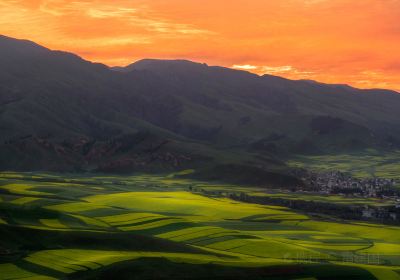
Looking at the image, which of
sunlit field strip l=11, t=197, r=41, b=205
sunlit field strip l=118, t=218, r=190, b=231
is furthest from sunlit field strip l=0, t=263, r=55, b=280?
sunlit field strip l=11, t=197, r=41, b=205

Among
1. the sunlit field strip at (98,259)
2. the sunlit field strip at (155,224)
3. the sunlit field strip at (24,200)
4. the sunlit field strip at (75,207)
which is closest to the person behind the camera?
the sunlit field strip at (98,259)

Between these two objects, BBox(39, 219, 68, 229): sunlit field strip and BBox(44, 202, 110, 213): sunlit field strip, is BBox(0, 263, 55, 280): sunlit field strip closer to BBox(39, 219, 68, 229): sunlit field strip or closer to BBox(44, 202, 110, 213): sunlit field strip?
BBox(39, 219, 68, 229): sunlit field strip

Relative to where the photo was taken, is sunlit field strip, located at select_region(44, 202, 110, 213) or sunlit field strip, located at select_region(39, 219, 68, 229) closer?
sunlit field strip, located at select_region(39, 219, 68, 229)

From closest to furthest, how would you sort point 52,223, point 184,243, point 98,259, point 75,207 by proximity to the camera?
point 98,259 → point 184,243 → point 52,223 → point 75,207

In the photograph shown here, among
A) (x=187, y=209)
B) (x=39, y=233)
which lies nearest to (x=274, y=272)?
(x=39, y=233)

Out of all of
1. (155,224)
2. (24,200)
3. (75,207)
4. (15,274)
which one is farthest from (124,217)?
(15,274)

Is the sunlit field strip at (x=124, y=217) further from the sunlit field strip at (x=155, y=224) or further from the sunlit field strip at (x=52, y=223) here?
the sunlit field strip at (x=52, y=223)

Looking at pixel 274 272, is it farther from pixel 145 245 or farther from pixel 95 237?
pixel 95 237

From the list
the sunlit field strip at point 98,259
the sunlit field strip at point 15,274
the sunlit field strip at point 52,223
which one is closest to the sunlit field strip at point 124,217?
the sunlit field strip at point 52,223

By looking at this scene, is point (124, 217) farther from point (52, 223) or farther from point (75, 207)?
point (52, 223)

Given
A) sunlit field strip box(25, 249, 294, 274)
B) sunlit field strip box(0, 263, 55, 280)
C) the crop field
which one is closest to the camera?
sunlit field strip box(0, 263, 55, 280)
